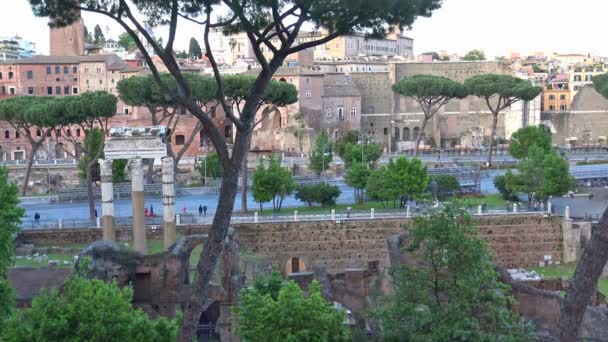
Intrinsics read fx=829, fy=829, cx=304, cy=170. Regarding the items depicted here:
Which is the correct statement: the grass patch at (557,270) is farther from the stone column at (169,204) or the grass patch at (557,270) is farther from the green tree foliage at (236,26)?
the green tree foliage at (236,26)

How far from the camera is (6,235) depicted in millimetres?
14547

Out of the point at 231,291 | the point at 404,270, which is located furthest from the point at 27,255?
A: the point at 404,270

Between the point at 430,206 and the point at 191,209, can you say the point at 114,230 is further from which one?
the point at 430,206

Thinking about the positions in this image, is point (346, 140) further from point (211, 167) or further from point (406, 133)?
point (211, 167)

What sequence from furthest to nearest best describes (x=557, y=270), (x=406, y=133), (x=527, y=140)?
(x=406, y=133)
(x=527, y=140)
(x=557, y=270)

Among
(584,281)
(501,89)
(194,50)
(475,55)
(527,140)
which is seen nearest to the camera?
(584,281)

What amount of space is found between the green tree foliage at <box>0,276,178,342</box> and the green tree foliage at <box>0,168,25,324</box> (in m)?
1.61

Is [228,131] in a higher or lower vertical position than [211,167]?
higher

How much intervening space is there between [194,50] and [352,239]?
56.6 metres

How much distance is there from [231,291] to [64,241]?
8.57 m

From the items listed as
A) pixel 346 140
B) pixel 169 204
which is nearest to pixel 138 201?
pixel 169 204

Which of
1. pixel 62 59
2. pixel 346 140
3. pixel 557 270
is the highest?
pixel 62 59

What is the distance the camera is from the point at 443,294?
39.1 feet

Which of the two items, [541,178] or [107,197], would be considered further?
[541,178]
